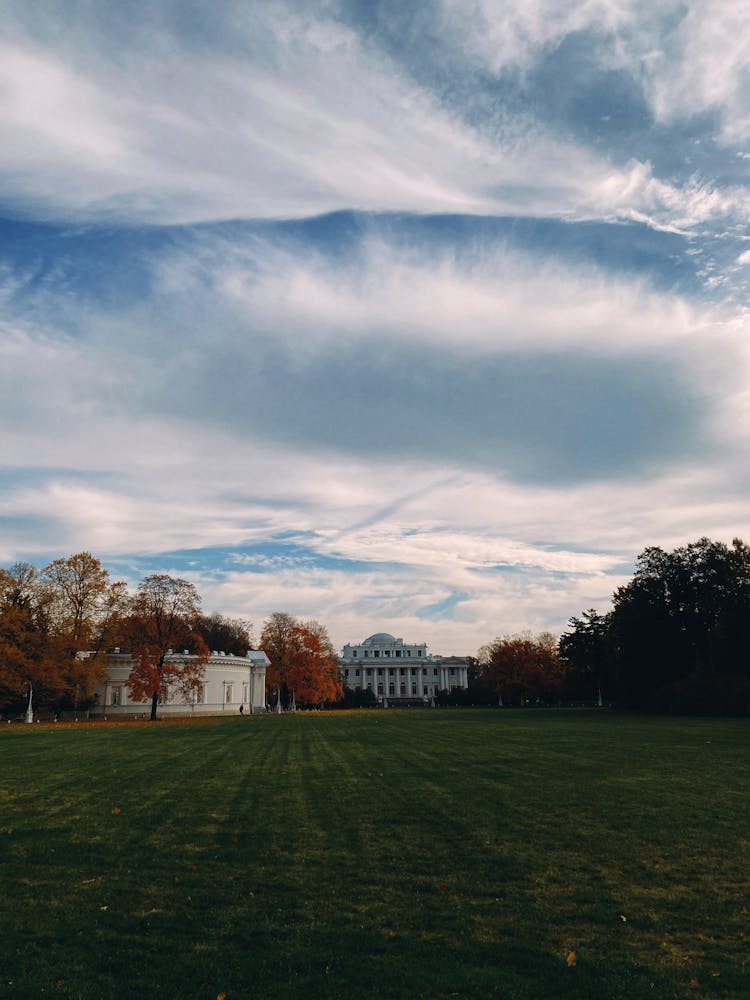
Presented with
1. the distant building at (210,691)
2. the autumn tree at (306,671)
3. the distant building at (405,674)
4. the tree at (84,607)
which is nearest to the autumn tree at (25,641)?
the tree at (84,607)

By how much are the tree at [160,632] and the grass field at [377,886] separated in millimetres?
43050

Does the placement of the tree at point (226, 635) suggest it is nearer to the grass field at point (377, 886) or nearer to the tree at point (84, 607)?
the tree at point (84, 607)

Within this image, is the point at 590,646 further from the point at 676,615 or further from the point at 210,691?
the point at 210,691

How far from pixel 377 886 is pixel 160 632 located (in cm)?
5695

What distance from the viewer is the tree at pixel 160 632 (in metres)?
61.2

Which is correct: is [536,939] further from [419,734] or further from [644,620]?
[644,620]

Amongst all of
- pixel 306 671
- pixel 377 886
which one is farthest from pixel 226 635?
pixel 377 886

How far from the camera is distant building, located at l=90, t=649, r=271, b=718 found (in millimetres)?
76812

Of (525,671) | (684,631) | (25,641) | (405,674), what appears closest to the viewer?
(25,641)

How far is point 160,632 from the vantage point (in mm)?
62750

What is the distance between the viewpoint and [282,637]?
4183 inches

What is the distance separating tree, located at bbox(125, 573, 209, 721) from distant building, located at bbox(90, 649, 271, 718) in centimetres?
442

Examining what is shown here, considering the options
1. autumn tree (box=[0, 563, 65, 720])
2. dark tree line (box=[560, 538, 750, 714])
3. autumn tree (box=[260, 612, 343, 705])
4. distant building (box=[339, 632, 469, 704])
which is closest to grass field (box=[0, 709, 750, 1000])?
autumn tree (box=[0, 563, 65, 720])

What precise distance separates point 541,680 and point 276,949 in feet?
355
